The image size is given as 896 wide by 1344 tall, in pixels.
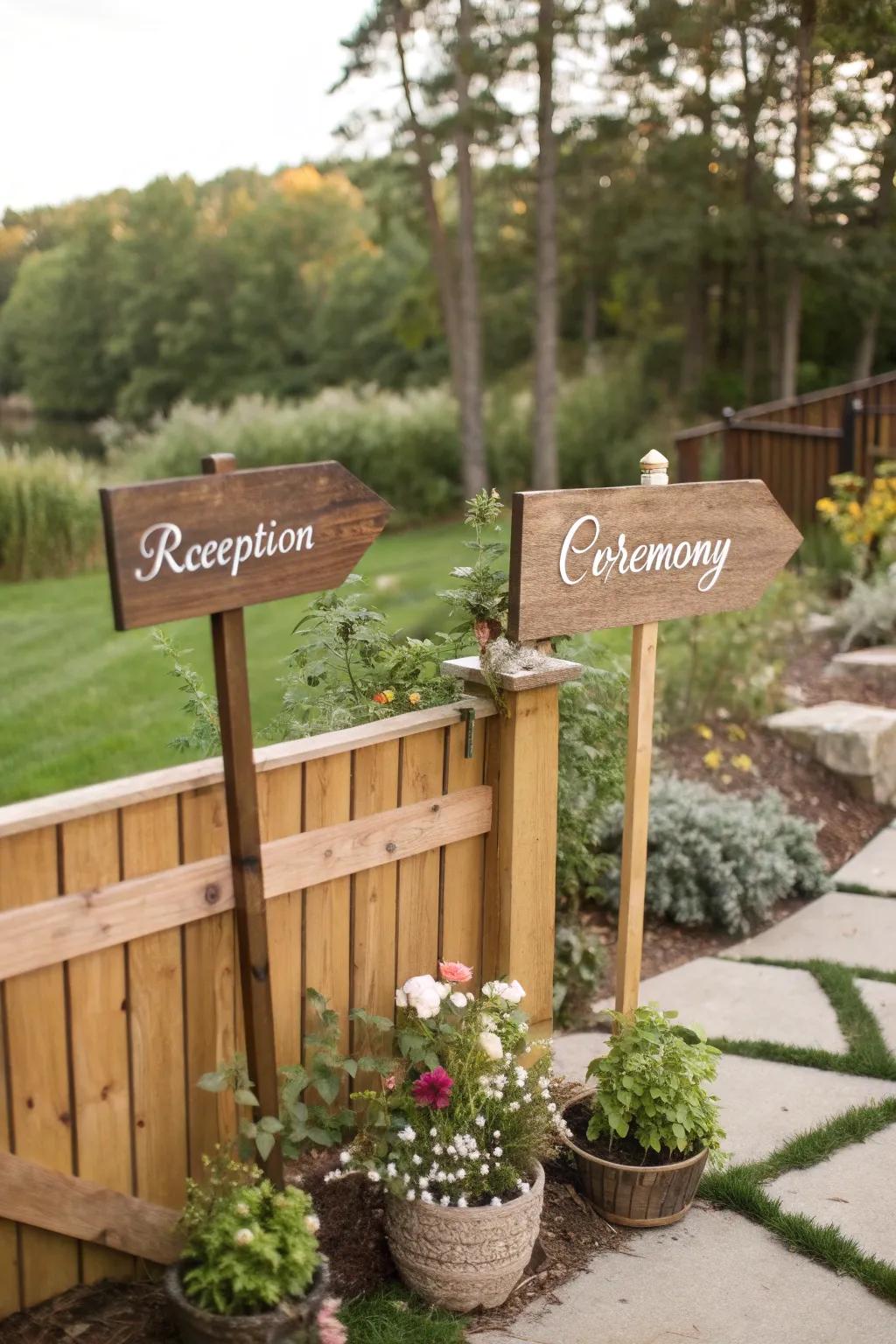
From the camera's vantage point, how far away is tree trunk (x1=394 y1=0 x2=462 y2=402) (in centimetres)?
1557

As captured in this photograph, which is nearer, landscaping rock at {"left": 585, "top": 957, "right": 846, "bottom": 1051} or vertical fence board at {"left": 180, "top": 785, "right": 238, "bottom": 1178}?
vertical fence board at {"left": 180, "top": 785, "right": 238, "bottom": 1178}

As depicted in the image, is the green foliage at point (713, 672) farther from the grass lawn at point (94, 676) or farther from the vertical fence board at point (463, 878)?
the vertical fence board at point (463, 878)

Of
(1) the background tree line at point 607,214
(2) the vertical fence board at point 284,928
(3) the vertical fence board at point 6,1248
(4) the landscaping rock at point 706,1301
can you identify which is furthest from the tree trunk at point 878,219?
(3) the vertical fence board at point 6,1248

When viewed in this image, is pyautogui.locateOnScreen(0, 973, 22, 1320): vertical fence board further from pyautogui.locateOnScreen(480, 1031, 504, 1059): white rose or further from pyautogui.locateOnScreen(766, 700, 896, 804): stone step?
pyautogui.locateOnScreen(766, 700, 896, 804): stone step

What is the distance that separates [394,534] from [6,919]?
1385cm

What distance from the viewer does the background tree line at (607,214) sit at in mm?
13711

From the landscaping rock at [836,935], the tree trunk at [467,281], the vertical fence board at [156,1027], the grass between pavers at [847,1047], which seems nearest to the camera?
the vertical fence board at [156,1027]

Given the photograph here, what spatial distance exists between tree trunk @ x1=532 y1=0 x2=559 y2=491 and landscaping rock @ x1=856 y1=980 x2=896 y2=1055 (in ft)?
37.6

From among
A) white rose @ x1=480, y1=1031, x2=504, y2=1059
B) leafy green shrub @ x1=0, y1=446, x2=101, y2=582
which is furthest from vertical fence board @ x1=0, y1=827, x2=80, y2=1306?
leafy green shrub @ x1=0, y1=446, x2=101, y2=582

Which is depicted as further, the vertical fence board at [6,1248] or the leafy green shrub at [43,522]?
the leafy green shrub at [43,522]

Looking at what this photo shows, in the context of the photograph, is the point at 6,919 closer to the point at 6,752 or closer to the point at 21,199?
the point at 6,752

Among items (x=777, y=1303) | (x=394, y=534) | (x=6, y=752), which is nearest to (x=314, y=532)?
(x=777, y=1303)

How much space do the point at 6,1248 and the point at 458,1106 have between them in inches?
37.6

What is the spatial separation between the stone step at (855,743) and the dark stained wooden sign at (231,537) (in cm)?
402
